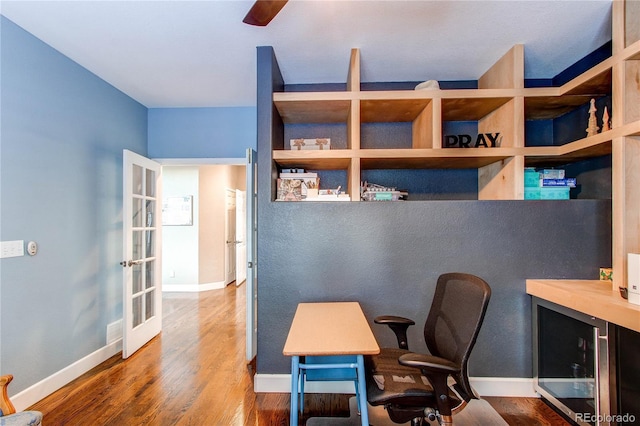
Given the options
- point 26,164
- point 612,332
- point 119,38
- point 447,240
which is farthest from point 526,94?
point 26,164

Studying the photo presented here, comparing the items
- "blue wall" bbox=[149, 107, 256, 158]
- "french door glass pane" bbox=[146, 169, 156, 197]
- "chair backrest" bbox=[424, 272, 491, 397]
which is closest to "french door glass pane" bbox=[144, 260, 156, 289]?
"french door glass pane" bbox=[146, 169, 156, 197]

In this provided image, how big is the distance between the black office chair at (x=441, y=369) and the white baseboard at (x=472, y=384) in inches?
32.5

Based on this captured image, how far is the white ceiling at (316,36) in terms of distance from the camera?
2.00 meters

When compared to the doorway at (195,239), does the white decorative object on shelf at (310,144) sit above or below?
above

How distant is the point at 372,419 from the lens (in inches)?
81.4

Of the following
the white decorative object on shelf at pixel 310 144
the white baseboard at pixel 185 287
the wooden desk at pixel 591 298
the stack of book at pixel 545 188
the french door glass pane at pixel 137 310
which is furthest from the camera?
the white baseboard at pixel 185 287

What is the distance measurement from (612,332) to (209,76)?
3.55 m

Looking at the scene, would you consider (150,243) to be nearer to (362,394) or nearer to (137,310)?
(137,310)

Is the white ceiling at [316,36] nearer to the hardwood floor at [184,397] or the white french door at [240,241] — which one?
the hardwood floor at [184,397]

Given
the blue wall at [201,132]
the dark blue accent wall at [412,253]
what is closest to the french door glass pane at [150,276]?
the blue wall at [201,132]

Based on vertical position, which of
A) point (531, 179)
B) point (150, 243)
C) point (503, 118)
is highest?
point (503, 118)

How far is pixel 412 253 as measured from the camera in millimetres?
2398

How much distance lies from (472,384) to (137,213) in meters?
3.53

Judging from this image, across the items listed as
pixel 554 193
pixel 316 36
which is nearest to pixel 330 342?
pixel 316 36
